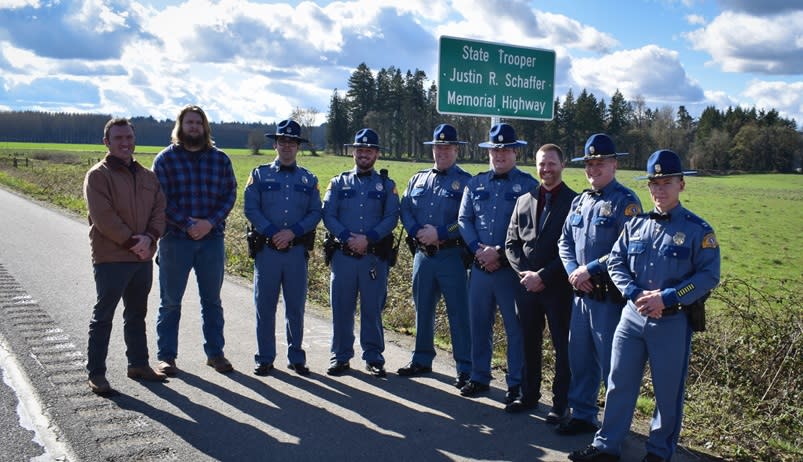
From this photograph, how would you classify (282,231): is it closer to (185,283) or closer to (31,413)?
(185,283)

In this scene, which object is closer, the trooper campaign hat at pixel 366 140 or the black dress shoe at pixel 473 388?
the black dress shoe at pixel 473 388

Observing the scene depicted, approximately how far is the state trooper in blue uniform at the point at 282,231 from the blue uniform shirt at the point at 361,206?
0.21m

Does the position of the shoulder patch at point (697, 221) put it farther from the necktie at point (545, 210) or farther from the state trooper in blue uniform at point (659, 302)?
the necktie at point (545, 210)

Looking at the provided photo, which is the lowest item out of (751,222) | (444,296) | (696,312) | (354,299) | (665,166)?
(751,222)

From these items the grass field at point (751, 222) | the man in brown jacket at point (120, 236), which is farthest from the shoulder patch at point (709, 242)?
the grass field at point (751, 222)

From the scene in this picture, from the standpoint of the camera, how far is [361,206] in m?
6.59

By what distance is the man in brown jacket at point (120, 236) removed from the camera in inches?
218

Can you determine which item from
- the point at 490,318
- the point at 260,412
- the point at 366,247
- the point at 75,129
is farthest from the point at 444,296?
the point at 75,129

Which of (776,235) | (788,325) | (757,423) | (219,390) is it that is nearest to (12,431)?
(219,390)

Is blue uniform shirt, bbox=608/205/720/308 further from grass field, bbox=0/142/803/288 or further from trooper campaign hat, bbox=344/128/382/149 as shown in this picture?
grass field, bbox=0/142/803/288

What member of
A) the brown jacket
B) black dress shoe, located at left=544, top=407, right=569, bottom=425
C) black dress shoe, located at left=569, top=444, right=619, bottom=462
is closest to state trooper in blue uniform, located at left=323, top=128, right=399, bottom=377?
the brown jacket

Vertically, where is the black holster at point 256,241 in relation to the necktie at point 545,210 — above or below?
below

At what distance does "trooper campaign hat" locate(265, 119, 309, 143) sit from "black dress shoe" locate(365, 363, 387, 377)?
227 centimetres

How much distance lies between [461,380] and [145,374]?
9.16 ft
